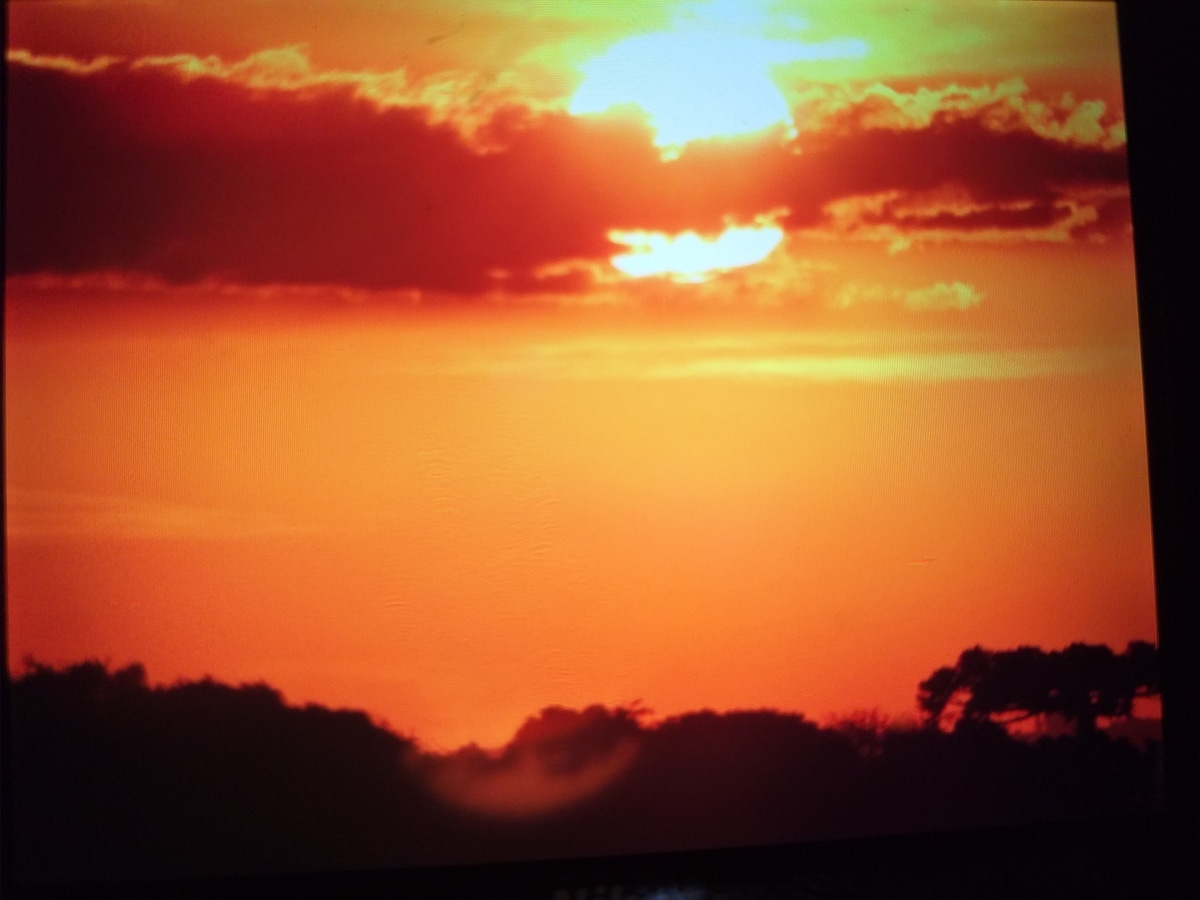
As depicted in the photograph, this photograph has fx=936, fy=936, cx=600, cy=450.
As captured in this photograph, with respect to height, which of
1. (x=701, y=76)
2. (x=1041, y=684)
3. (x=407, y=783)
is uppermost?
(x=701, y=76)

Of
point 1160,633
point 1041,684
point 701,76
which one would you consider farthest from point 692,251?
point 1160,633

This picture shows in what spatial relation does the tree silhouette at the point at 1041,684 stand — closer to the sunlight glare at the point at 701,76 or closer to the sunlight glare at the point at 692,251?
the sunlight glare at the point at 692,251

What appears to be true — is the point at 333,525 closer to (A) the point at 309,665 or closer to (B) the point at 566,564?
(A) the point at 309,665

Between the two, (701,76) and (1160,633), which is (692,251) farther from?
(1160,633)

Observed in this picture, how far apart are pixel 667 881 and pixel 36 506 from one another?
1.38 metres

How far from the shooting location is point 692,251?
1805 millimetres

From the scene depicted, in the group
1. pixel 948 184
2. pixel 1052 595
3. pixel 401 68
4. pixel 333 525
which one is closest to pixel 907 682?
pixel 1052 595

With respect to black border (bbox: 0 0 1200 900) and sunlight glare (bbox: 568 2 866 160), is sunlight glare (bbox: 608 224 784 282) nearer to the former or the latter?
sunlight glare (bbox: 568 2 866 160)

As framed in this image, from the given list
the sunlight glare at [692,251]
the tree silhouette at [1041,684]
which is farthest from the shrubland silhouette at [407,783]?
the sunlight glare at [692,251]

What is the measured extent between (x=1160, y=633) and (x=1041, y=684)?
0.27 m

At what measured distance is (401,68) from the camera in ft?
5.84

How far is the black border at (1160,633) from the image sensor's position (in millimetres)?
1813

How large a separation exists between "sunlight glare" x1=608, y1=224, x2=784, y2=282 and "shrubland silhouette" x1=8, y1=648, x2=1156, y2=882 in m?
0.85

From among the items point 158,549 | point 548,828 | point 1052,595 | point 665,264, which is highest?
point 665,264
